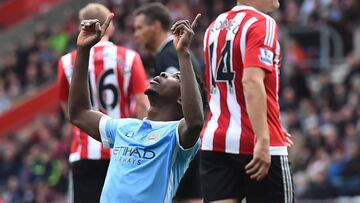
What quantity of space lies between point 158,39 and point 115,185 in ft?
10.5

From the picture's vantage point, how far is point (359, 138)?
15.6m

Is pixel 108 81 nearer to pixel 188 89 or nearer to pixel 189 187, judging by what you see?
pixel 189 187

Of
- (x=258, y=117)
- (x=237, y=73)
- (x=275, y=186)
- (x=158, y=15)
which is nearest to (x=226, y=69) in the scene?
(x=237, y=73)

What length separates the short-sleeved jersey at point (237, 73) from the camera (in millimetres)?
7023

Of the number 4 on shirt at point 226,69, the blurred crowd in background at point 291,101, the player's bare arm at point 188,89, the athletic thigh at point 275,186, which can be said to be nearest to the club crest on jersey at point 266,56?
Answer: the number 4 on shirt at point 226,69

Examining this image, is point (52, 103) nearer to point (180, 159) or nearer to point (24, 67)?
point (24, 67)

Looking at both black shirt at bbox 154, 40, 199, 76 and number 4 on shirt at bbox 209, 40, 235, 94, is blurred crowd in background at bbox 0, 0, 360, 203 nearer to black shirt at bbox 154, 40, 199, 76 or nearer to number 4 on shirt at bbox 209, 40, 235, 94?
black shirt at bbox 154, 40, 199, 76

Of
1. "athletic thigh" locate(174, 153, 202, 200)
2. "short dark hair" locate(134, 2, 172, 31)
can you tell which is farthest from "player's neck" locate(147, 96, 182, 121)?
"short dark hair" locate(134, 2, 172, 31)

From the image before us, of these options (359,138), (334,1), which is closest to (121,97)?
(359,138)

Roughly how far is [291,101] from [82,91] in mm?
10899

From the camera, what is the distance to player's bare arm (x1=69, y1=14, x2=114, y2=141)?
6336mm

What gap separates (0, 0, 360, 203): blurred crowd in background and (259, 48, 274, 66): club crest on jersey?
724 cm

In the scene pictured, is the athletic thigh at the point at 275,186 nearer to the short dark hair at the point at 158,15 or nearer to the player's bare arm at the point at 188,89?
the player's bare arm at the point at 188,89

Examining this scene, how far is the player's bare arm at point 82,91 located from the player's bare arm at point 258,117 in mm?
905
